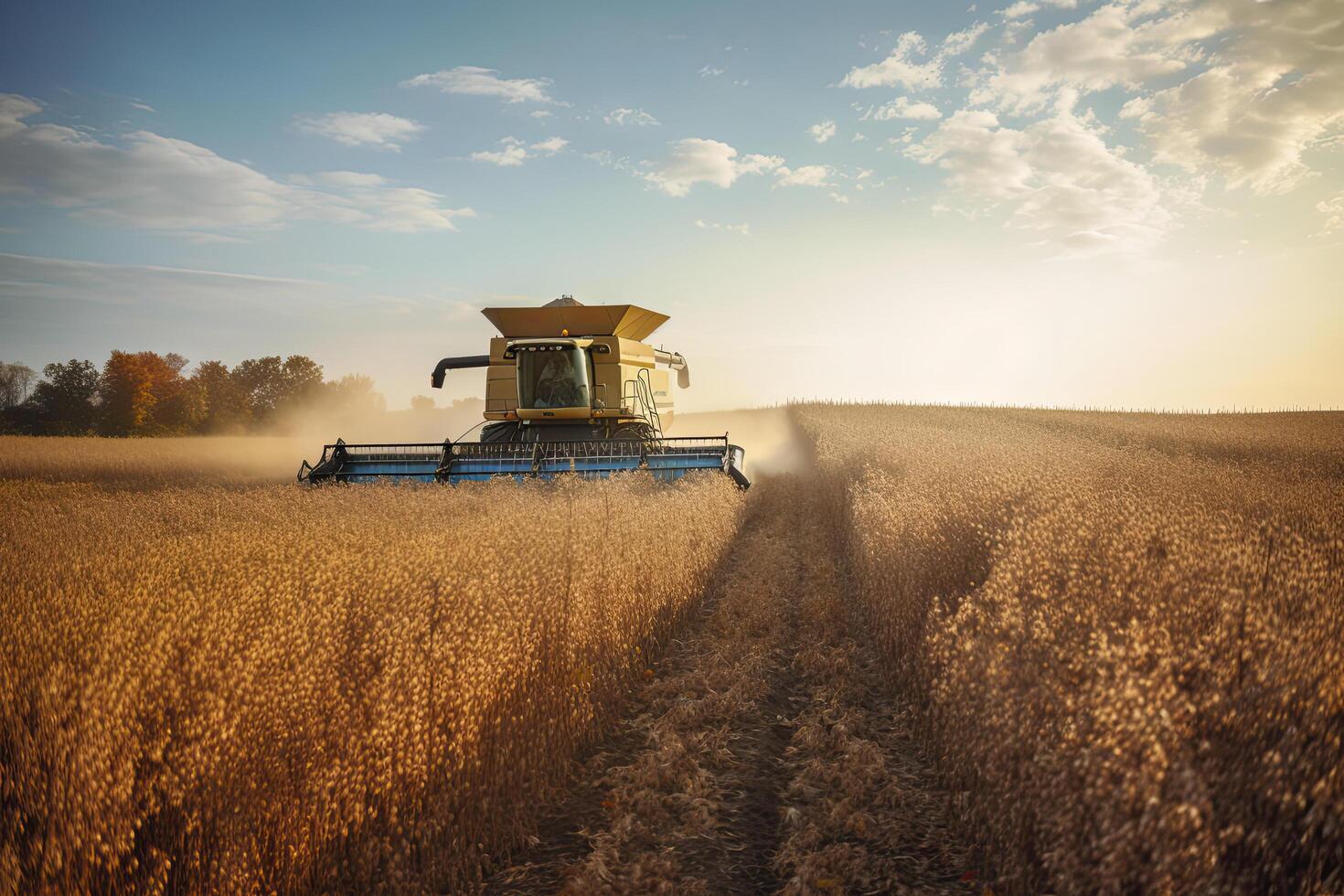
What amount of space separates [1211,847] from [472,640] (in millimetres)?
3165

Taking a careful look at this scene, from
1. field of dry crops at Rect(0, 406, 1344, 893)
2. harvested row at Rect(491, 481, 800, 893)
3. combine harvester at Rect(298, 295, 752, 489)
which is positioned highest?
combine harvester at Rect(298, 295, 752, 489)

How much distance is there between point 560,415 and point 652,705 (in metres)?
8.36

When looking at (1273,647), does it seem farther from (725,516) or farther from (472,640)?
(725,516)

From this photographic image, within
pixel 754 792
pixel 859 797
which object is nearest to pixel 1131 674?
pixel 859 797

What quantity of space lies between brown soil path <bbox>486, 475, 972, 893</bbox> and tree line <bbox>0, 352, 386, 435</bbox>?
41646 millimetres

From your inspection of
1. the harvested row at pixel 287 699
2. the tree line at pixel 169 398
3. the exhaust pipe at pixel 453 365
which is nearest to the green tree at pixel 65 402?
the tree line at pixel 169 398

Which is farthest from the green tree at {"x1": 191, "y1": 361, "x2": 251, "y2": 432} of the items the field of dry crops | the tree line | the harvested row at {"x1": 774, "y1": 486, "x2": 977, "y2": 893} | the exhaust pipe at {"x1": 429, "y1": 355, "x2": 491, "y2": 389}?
the harvested row at {"x1": 774, "y1": 486, "x2": 977, "y2": 893}

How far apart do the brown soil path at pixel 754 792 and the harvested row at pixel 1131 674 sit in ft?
1.13

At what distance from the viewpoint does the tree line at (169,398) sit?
36906 mm

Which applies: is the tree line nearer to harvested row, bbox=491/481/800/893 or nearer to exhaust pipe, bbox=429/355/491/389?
exhaust pipe, bbox=429/355/491/389

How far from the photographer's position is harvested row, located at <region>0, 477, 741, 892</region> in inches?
108

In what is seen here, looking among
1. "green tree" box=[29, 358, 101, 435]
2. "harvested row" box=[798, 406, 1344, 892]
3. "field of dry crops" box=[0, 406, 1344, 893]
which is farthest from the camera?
"green tree" box=[29, 358, 101, 435]

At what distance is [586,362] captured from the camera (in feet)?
46.0

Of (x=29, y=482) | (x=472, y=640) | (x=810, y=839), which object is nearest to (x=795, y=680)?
(x=810, y=839)
